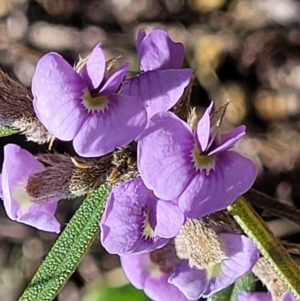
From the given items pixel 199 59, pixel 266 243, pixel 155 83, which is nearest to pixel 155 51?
pixel 155 83

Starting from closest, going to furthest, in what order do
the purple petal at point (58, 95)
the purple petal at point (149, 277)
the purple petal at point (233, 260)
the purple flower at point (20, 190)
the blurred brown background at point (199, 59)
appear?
the purple petal at point (58, 95), the purple flower at point (20, 190), the purple petal at point (233, 260), the purple petal at point (149, 277), the blurred brown background at point (199, 59)

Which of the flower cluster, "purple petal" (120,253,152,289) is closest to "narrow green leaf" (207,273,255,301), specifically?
"purple petal" (120,253,152,289)

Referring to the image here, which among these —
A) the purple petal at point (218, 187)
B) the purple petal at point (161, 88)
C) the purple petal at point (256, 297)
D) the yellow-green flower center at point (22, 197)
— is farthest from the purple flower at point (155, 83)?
the purple petal at point (256, 297)

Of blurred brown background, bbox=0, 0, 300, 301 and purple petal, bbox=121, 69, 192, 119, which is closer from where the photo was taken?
purple petal, bbox=121, 69, 192, 119

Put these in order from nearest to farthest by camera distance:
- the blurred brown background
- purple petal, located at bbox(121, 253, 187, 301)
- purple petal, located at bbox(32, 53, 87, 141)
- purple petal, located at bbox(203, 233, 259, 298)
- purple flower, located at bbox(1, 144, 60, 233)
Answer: purple petal, located at bbox(32, 53, 87, 141), purple flower, located at bbox(1, 144, 60, 233), purple petal, located at bbox(203, 233, 259, 298), purple petal, located at bbox(121, 253, 187, 301), the blurred brown background

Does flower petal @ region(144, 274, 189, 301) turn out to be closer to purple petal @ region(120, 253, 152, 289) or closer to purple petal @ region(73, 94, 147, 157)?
purple petal @ region(120, 253, 152, 289)

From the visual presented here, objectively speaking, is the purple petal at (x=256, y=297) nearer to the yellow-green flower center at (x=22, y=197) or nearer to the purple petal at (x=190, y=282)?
the purple petal at (x=190, y=282)
